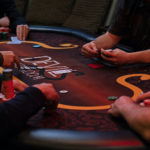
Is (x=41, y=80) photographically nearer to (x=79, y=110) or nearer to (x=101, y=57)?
(x=79, y=110)

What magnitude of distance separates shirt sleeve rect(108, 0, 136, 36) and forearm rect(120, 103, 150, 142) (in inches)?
49.7

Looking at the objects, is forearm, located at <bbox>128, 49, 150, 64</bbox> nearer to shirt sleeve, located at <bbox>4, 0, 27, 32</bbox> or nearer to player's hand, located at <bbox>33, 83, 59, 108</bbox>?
player's hand, located at <bbox>33, 83, 59, 108</bbox>

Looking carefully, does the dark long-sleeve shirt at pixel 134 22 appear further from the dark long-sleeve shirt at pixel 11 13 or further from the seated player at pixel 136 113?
the dark long-sleeve shirt at pixel 11 13

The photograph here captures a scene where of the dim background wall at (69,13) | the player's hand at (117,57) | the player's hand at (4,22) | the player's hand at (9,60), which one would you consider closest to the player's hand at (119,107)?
the player's hand at (117,57)

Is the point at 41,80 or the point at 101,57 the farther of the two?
the point at 101,57

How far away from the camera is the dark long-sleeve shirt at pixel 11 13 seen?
133 inches

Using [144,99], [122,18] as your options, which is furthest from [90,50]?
[144,99]

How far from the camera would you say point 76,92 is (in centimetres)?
159

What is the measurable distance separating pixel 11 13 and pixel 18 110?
9.03ft

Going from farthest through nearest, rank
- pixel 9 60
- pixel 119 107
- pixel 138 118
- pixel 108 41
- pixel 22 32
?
pixel 22 32
pixel 108 41
pixel 9 60
pixel 119 107
pixel 138 118

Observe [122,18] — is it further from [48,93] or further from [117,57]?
[48,93]

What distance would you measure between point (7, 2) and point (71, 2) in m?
1.66

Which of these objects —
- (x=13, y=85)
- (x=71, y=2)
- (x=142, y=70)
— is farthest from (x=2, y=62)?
(x=71, y=2)

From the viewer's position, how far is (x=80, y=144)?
39.0 inches
